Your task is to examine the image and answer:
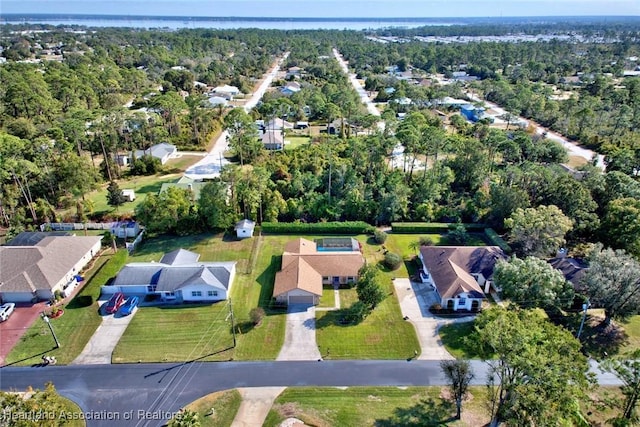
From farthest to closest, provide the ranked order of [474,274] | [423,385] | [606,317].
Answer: [474,274] → [606,317] → [423,385]

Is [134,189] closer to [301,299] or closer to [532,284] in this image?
[301,299]

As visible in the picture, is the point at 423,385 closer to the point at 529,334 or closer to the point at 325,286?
the point at 529,334

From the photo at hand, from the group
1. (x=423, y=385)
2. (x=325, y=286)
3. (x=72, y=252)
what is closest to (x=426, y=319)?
(x=423, y=385)

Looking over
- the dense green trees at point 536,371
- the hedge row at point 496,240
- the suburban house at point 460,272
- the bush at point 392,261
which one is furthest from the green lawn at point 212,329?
the hedge row at point 496,240

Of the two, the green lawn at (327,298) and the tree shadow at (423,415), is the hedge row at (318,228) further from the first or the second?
the tree shadow at (423,415)

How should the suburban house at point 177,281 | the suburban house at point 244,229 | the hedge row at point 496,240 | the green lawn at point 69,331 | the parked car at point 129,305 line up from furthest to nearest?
the suburban house at point 244,229, the hedge row at point 496,240, the suburban house at point 177,281, the parked car at point 129,305, the green lawn at point 69,331
